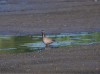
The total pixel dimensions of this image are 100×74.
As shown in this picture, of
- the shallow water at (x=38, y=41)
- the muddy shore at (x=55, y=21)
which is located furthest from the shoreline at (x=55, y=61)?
the muddy shore at (x=55, y=21)

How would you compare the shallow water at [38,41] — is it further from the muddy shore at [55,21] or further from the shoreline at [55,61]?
the muddy shore at [55,21]

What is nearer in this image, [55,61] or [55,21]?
[55,61]

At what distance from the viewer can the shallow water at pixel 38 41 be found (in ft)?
56.9

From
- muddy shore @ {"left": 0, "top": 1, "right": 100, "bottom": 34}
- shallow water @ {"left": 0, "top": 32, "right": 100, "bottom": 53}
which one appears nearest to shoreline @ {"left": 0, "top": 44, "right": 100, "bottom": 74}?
shallow water @ {"left": 0, "top": 32, "right": 100, "bottom": 53}

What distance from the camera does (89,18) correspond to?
25.5 m

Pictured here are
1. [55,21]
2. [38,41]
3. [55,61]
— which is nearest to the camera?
[55,61]

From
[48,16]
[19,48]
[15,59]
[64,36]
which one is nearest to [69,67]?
[15,59]

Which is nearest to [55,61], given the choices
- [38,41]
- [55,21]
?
[38,41]

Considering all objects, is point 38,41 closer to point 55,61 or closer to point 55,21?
point 55,61

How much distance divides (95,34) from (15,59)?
5.65 m

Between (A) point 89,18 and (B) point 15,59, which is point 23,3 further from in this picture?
(B) point 15,59

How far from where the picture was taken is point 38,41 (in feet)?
60.7

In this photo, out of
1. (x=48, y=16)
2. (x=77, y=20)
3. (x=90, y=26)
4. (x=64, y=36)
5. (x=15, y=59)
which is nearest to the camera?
(x=15, y=59)

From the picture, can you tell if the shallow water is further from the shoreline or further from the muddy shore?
the muddy shore
